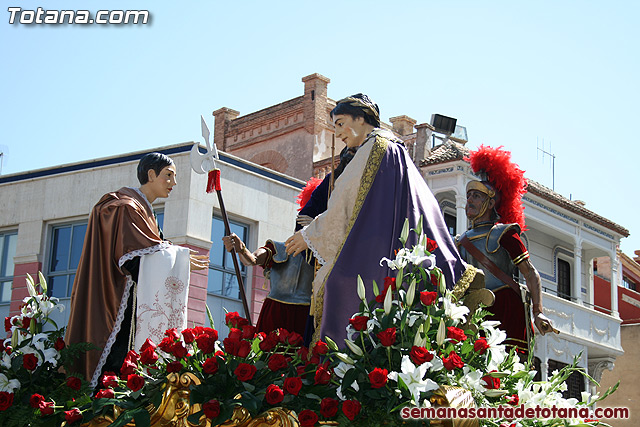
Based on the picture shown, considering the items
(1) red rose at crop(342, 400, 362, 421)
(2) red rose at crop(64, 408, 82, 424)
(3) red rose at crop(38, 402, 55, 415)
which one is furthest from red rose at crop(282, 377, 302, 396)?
(3) red rose at crop(38, 402, 55, 415)

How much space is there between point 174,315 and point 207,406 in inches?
74.9

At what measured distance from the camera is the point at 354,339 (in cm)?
490

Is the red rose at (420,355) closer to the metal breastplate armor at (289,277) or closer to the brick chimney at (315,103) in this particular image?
the metal breastplate armor at (289,277)

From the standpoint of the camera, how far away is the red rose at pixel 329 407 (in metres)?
4.35

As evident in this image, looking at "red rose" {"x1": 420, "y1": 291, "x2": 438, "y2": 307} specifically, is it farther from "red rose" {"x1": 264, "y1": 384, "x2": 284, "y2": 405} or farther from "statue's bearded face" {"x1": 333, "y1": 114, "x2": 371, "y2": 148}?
"statue's bearded face" {"x1": 333, "y1": 114, "x2": 371, "y2": 148}

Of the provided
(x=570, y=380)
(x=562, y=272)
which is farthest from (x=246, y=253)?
(x=562, y=272)

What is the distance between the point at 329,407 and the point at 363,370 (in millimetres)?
237

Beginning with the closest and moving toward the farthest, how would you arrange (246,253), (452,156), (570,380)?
(246,253)
(452,156)
(570,380)

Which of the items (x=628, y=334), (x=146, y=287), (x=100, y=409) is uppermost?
(x=628, y=334)

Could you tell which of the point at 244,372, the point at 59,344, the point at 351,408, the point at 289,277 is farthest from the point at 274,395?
the point at 289,277

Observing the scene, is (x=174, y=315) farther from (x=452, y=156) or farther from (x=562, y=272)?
(x=562, y=272)

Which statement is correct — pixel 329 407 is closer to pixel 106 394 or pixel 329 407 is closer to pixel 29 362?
pixel 106 394

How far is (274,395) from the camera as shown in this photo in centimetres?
449

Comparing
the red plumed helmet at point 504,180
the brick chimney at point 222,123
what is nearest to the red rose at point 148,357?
the red plumed helmet at point 504,180
